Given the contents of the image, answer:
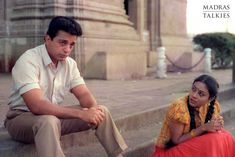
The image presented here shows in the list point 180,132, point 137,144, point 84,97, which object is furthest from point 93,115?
point 137,144

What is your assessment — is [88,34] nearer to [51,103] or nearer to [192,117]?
[192,117]

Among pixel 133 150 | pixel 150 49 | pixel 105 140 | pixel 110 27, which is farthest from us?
pixel 150 49

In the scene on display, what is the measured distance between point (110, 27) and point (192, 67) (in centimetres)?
450

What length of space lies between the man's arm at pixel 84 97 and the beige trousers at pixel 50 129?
0.23 metres

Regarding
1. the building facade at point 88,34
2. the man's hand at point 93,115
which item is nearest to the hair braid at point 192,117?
the man's hand at point 93,115

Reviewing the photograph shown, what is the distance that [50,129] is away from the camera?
2.96 m

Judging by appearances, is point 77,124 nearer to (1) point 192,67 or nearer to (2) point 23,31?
(2) point 23,31

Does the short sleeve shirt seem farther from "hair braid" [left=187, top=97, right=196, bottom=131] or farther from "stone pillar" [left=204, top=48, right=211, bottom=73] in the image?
"stone pillar" [left=204, top=48, right=211, bottom=73]

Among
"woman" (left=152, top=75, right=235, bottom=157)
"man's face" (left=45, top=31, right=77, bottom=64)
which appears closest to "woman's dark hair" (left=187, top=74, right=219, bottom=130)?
"woman" (left=152, top=75, right=235, bottom=157)

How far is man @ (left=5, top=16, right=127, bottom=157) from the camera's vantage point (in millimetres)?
3023

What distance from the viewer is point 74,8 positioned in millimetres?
9742

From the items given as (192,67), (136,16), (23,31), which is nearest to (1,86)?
(23,31)

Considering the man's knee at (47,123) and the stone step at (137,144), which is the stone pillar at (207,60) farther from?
the man's knee at (47,123)

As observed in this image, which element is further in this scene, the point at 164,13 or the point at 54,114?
the point at 164,13
